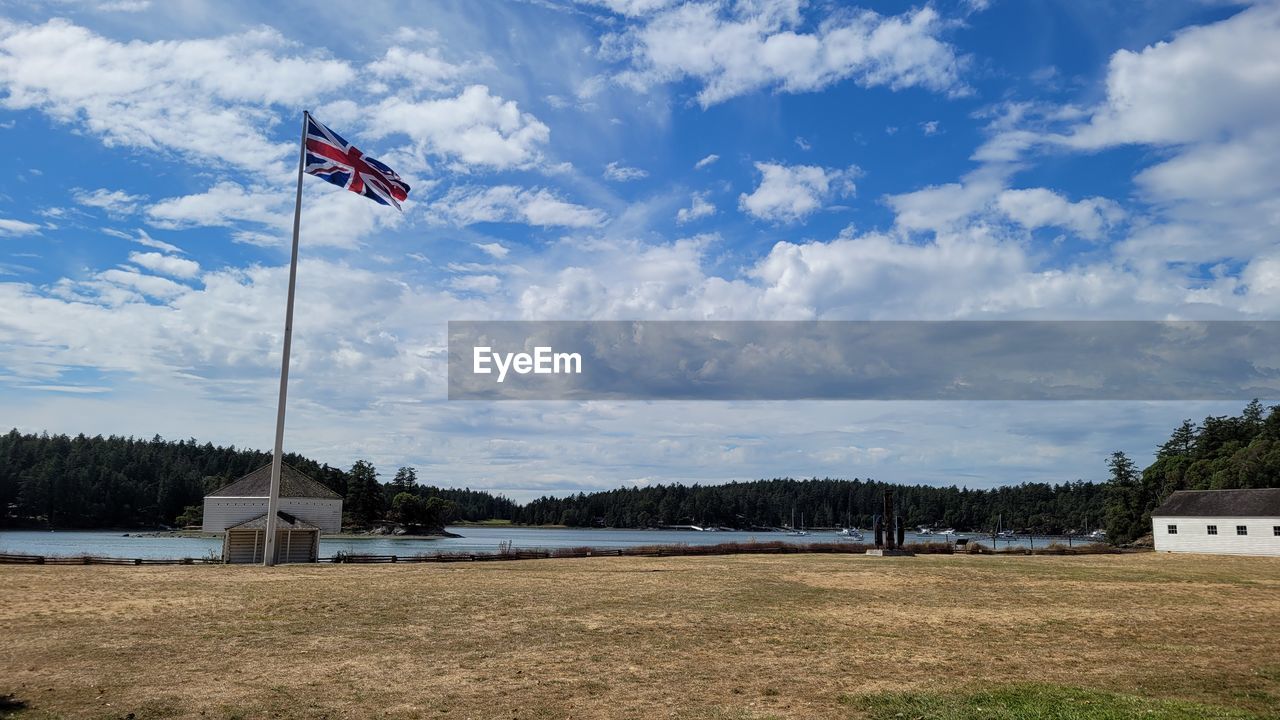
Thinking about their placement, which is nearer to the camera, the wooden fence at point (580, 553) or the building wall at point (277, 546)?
the wooden fence at point (580, 553)

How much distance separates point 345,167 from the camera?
36500mm

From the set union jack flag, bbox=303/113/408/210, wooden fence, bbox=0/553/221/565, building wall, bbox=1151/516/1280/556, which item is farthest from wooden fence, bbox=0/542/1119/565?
union jack flag, bbox=303/113/408/210

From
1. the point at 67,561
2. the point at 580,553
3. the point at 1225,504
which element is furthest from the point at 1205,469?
the point at 67,561

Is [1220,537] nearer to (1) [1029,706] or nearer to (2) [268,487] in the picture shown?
(1) [1029,706]

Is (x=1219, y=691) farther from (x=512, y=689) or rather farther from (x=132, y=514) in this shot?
(x=132, y=514)

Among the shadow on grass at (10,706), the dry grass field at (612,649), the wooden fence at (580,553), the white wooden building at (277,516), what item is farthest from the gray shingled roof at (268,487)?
the shadow on grass at (10,706)

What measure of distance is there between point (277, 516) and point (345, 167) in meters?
16.6

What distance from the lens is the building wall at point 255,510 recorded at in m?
45.4

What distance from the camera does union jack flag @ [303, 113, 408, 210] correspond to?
36.0m

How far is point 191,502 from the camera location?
16125 cm

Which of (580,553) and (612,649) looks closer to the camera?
(612,649)

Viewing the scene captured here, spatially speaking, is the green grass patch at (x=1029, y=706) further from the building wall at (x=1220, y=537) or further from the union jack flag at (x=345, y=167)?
the building wall at (x=1220, y=537)

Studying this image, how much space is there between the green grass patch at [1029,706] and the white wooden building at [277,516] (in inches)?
1329

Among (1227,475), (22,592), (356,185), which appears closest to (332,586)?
(22,592)
